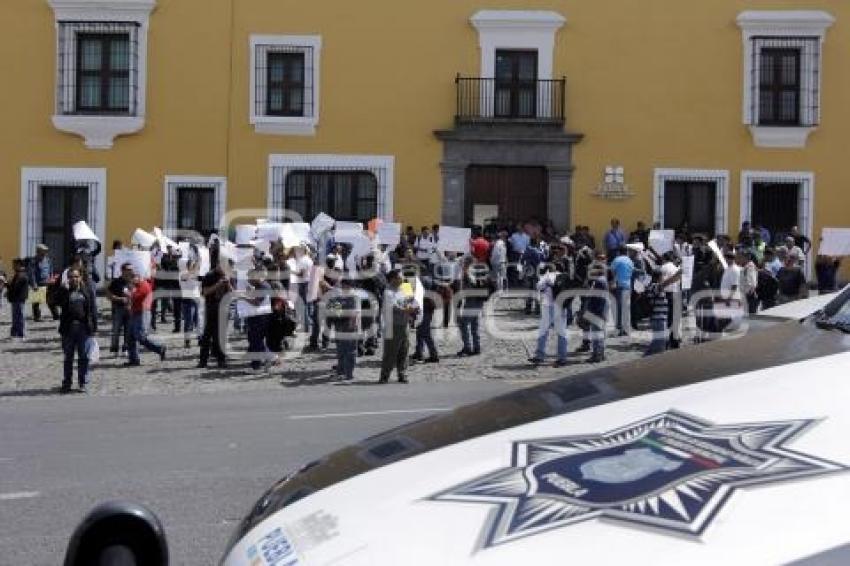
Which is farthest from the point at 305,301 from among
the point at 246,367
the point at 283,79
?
the point at 283,79

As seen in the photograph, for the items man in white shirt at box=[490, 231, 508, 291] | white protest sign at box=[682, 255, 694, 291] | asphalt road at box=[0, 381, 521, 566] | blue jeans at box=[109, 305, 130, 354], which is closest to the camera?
asphalt road at box=[0, 381, 521, 566]

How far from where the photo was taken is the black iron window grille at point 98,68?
26844 millimetres

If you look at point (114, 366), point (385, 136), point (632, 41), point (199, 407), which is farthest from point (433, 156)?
point (199, 407)

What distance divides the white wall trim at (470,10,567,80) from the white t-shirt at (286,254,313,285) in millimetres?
9920

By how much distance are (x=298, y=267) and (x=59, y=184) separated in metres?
10.8

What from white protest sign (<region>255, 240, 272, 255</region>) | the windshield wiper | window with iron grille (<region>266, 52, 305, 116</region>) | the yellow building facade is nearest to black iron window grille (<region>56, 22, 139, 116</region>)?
the yellow building facade

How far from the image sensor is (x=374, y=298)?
17.8 m

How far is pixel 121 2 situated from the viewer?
26.8m

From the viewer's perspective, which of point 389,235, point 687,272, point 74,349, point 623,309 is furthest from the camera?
point 389,235

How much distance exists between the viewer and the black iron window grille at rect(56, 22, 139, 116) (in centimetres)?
2684

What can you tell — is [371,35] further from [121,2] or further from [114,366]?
[114,366]

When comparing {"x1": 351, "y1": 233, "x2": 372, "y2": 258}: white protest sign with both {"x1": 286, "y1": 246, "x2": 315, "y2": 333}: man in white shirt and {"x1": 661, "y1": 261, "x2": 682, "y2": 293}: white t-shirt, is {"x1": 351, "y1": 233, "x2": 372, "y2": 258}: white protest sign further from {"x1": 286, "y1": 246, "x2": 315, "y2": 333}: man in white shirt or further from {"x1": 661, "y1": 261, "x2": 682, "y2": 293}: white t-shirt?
{"x1": 661, "y1": 261, "x2": 682, "y2": 293}: white t-shirt

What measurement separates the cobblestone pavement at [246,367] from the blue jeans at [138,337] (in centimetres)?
23

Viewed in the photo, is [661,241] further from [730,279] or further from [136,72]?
[136,72]
